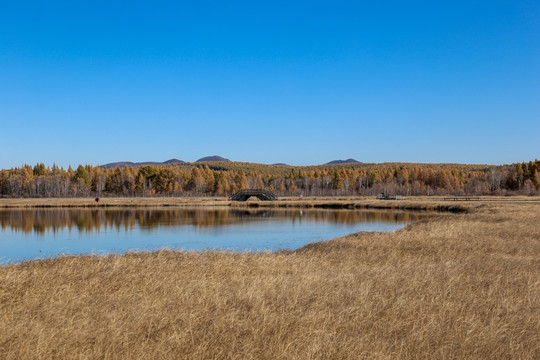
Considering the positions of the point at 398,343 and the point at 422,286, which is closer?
the point at 398,343

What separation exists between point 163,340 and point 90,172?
166m

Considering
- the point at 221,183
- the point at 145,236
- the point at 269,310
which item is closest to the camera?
the point at 269,310

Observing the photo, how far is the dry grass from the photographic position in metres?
6.58

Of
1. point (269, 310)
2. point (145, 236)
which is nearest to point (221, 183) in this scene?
point (145, 236)

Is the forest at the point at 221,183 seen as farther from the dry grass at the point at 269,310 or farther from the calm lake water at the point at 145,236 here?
the dry grass at the point at 269,310

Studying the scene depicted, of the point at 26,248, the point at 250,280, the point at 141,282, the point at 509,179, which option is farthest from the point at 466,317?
the point at 509,179

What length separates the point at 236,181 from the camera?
16875cm

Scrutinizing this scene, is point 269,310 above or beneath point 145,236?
above

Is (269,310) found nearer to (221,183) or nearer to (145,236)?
(145,236)

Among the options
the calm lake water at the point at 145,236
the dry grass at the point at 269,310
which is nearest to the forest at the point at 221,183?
the calm lake water at the point at 145,236

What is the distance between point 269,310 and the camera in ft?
27.7

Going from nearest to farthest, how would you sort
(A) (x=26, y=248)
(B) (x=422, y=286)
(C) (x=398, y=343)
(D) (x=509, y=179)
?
(C) (x=398, y=343) → (B) (x=422, y=286) → (A) (x=26, y=248) → (D) (x=509, y=179)

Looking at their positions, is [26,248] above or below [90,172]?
below

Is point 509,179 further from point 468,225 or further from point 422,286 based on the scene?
point 422,286
